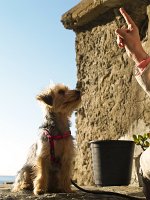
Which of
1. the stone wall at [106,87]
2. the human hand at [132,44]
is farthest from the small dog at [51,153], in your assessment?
the human hand at [132,44]

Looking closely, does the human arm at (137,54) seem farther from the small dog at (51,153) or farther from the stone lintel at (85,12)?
the stone lintel at (85,12)

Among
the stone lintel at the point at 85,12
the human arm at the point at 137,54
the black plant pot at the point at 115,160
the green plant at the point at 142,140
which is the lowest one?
the black plant pot at the point at 115,160

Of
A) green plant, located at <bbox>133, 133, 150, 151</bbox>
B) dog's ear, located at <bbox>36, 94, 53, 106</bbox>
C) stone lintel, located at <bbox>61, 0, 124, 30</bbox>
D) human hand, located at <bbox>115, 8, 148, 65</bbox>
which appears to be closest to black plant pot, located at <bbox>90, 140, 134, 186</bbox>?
green plant, located at <bbox>133, 133, 150, 151</bbox>

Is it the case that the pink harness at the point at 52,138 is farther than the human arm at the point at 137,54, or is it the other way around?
the pink harness at the point at 52,138

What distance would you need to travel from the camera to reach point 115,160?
225 inches

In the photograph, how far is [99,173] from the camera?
589cm

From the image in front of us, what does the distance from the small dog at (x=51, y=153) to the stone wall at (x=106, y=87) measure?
1.73 m

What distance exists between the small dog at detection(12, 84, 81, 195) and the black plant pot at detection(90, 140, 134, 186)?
1132mm

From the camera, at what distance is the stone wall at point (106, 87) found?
629 centimetres

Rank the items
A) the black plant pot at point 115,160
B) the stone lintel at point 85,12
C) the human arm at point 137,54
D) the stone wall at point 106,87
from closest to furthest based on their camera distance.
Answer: the human arm at point 137,54 → the black plant pot at point 115,160 → the stone wall at point 106,87 → the stone lintel at point 85,12

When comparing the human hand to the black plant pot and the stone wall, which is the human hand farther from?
the stone wall

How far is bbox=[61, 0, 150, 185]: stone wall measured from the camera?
247 inches

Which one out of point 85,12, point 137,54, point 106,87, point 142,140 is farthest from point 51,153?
point 85,12

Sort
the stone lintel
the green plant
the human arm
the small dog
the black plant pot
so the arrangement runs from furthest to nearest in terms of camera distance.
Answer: the stone lintel < the black plant pot < the green plant < the small dog < the human arm
